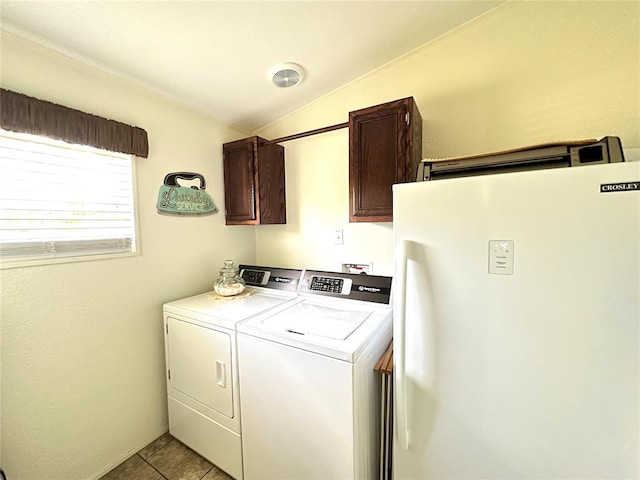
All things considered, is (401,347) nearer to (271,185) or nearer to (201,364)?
(201,364)

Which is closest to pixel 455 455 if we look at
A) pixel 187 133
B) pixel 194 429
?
pixel 194 429

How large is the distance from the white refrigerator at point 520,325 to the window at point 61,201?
163 cm

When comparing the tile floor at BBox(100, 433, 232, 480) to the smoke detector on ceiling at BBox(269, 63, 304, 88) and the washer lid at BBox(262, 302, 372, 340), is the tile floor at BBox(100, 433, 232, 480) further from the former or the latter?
the smoke detector on ceiling at BBox(269, 63, 304, 88)

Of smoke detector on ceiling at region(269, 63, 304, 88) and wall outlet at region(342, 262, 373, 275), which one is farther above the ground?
smoke detector on ceiling at region(269, 63, 304, 88)

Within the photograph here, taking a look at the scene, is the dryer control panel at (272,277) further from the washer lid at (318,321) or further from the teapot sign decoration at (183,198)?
the teapot sign decoration at (183,198)

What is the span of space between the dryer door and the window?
25.5 inches

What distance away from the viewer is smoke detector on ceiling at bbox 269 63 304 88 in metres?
1.59

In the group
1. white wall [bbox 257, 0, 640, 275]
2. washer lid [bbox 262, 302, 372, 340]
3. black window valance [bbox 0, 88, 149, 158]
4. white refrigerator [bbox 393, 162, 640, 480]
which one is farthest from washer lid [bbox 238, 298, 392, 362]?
black window valance [bbox 0, 88, 149, 158]

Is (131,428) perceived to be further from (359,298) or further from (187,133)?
(187,133)

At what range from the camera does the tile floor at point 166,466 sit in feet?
4.97

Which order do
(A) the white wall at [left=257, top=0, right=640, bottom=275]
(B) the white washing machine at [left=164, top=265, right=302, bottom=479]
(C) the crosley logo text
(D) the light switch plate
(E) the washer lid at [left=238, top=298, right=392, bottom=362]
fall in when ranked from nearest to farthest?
(C) the crosley logo text → (D) the light switch plate → (E) the washer lid at [left=238, top=298, right=392, bottom=362] → (A) the white wall at [left=257, top=0, right=640, bottom=275] → (B) the white washing machine at [left=164, top=265, right=302, bottom=479]

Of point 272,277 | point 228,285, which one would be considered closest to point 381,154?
point 272,277

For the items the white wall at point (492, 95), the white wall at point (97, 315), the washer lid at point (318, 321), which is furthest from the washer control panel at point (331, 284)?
the white wall at point (97, 315)

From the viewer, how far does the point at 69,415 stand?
139 cm
